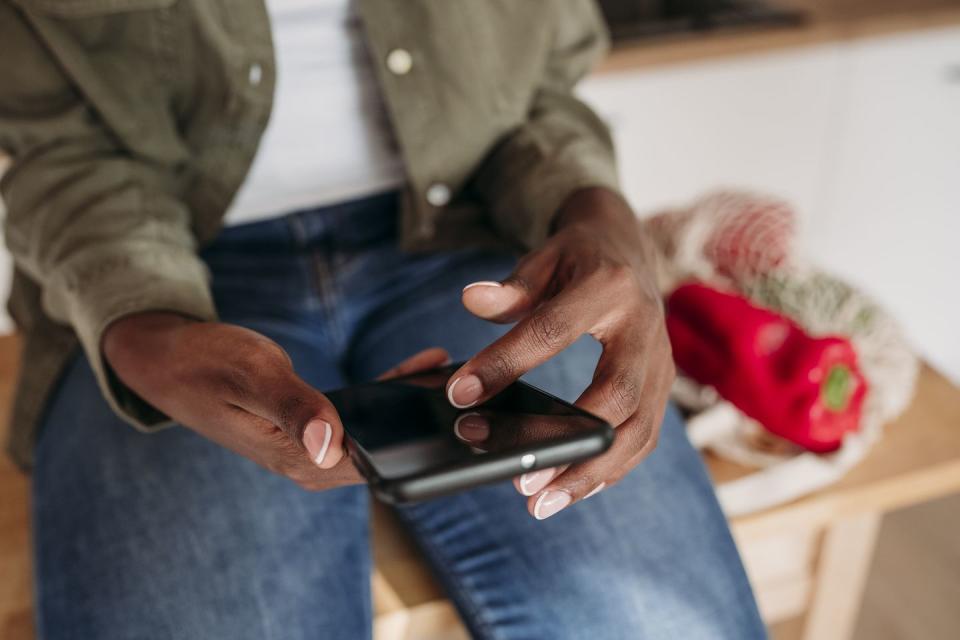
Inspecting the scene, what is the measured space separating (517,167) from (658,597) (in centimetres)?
34

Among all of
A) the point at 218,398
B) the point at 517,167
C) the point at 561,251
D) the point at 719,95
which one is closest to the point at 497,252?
the point at 517,167

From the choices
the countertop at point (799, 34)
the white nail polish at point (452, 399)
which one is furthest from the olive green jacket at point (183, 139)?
the countertop at point (799, 34)

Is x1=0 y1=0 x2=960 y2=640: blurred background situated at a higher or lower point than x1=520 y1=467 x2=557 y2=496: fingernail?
lower

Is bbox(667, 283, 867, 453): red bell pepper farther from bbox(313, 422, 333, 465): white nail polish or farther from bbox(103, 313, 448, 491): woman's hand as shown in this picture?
bbox(313, 422, 333, 465): white nail polish

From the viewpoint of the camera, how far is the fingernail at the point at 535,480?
0.43m

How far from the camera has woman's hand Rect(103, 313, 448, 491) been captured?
42 centimetres

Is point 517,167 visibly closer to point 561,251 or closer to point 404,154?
point 404,154

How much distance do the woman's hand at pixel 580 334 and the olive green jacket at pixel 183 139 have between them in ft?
0.50

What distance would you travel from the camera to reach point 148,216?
63 centimetres

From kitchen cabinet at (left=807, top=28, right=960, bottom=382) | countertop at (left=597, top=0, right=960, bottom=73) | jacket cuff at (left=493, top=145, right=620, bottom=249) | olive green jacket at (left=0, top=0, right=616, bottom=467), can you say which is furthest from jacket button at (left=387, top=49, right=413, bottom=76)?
kitchen cabinet at (left=807, top=28, right=960, bottom=382)

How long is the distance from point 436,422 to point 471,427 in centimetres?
2

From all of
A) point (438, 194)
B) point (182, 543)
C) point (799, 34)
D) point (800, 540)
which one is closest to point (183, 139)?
point (438, 194)

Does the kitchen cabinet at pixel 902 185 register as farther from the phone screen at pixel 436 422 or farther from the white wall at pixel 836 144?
the phone screen at pixel 436 422

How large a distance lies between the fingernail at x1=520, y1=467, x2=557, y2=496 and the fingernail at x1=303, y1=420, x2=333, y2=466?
0.09 m
